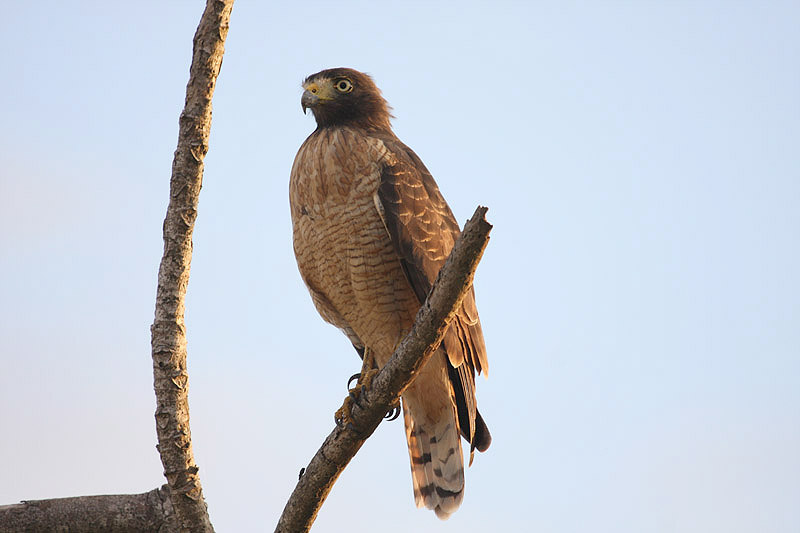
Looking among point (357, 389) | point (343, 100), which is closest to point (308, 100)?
point (343, 100)

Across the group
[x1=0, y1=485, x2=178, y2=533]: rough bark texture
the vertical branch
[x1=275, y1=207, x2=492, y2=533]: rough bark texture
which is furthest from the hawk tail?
the vertical branch

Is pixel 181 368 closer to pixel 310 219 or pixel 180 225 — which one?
pixel 180 225

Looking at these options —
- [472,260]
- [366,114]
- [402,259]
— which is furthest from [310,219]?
[472,260]

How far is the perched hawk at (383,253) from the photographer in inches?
198

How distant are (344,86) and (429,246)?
1629 mm

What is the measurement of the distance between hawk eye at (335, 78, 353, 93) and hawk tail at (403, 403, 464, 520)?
2397 millimetres

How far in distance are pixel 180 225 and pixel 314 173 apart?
166cm

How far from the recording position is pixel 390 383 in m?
3.92

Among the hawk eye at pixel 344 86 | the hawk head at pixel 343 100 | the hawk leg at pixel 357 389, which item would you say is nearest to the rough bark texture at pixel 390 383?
the hawk leg at pixel 357 389

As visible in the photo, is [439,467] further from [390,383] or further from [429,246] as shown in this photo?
[390,383]

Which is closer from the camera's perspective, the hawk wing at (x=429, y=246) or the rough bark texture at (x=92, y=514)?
the rough bark texture at (x=92, y=514)

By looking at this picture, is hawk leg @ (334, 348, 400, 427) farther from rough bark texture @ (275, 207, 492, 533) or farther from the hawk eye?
the hawk eye

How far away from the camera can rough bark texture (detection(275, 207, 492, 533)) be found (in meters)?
3.43

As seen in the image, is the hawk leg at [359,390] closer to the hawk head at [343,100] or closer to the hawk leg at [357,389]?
the hawk leg at [357,389]
